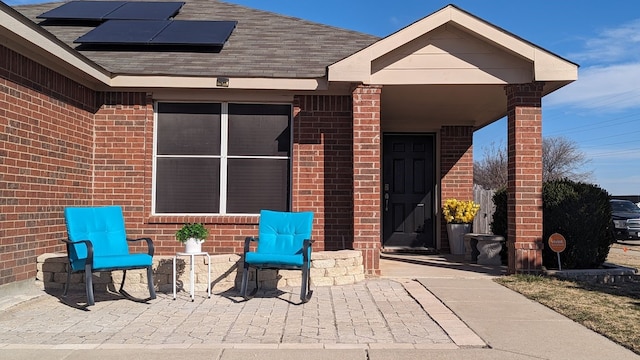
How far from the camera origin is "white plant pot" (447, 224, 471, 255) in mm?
10734

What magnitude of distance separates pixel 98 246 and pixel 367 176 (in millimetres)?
3685

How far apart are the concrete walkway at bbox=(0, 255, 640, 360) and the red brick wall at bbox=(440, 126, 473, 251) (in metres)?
4.49

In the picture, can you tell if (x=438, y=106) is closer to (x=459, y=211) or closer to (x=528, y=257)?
(x=459, y=211)

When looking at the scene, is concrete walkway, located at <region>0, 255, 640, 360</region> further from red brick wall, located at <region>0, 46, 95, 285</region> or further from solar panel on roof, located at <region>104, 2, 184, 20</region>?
solar panel on roof, located at <region>104, 2, 184, 20</region>

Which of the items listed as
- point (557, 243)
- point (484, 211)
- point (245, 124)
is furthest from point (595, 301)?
point (484, 211)

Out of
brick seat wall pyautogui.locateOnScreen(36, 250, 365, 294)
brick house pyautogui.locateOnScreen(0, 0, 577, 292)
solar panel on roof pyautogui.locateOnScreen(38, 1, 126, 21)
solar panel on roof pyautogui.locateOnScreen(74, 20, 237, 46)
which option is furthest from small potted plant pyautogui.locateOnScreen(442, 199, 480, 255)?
solar panel on roof pyautogui.locateOnScreen(38, 1, 126, 21)

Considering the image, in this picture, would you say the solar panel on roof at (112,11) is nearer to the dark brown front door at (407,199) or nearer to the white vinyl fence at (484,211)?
the dark brown front door at (407,199)

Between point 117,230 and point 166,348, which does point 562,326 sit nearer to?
point 166,348

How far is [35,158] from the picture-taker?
22.2 feet

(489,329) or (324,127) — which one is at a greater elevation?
(324,127)

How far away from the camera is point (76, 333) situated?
4809 millimetres

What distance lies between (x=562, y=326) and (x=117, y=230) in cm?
513

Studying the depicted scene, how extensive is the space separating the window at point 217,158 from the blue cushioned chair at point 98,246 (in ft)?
5.87

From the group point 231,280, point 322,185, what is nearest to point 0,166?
point 231,280
